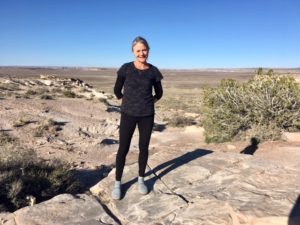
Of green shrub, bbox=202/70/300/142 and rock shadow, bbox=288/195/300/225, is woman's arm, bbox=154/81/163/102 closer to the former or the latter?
rock shadow, bbox=288/195/300/225

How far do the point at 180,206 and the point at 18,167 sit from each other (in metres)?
3.09

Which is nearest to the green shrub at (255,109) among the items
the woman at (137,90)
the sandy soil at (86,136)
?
the sandy soil at (86,136)

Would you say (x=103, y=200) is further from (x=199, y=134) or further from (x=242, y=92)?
(x=199, y=134)

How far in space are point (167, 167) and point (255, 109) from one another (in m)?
5.34

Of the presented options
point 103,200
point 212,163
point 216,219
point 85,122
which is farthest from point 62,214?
point 85,122

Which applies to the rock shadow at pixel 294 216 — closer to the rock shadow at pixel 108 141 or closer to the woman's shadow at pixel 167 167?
the woman's shadow at pixel 167 167

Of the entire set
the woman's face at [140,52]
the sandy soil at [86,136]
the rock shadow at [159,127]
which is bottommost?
the rock shadow at [159,127]

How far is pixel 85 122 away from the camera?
52.0 feet

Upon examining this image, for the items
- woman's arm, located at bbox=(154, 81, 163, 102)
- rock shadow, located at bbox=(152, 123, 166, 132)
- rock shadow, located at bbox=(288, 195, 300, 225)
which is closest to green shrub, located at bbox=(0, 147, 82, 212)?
woman's arm, located at bbox=(154, 81, 163, 102)

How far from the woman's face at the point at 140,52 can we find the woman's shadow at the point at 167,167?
1.81 meters

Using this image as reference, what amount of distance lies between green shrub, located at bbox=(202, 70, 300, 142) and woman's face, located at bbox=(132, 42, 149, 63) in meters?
6.52

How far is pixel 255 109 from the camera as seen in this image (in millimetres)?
11055

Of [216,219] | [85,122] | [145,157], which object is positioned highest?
[145,157]

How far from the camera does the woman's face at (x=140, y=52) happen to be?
16.0 feet
